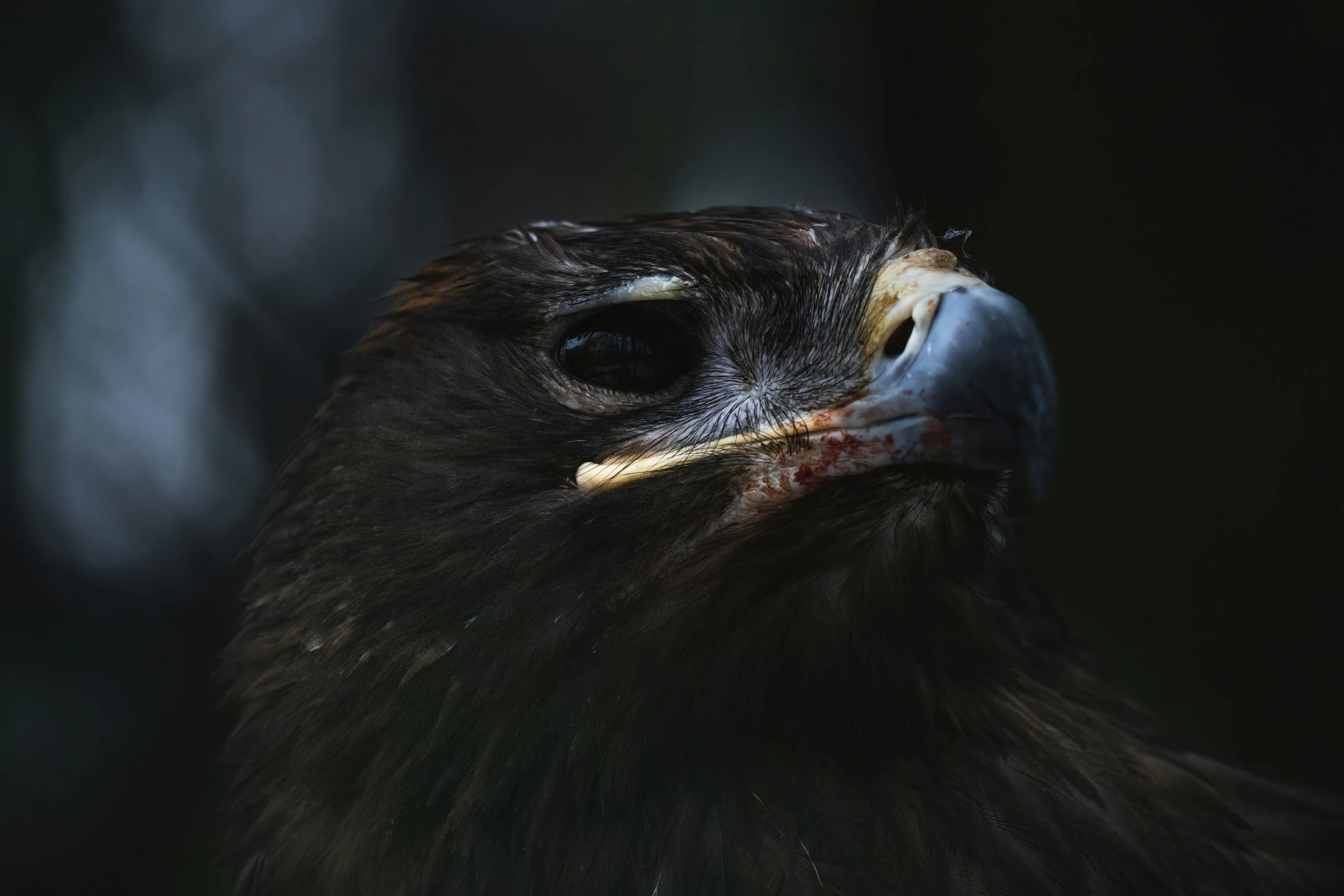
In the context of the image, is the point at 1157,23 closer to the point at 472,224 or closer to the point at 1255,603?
the point at 1255,603

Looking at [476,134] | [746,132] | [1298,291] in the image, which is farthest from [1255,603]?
[476,134]

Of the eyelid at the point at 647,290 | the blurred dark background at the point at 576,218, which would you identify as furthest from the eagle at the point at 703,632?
the blurred dark background at the point at 576,218

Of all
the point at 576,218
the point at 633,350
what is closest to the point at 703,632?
the point at 633,350

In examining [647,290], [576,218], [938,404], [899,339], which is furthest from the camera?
[576,218]

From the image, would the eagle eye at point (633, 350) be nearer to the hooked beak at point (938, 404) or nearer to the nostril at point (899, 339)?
the hooked beak at point (938, 404)

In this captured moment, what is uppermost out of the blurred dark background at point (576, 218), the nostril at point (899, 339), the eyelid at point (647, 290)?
the nostril at point (899, 339)

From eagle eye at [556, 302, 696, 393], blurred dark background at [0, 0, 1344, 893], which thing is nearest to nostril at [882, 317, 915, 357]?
eagle eye at [556, 302, 696, 393]

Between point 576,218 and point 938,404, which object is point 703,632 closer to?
point 938,404
